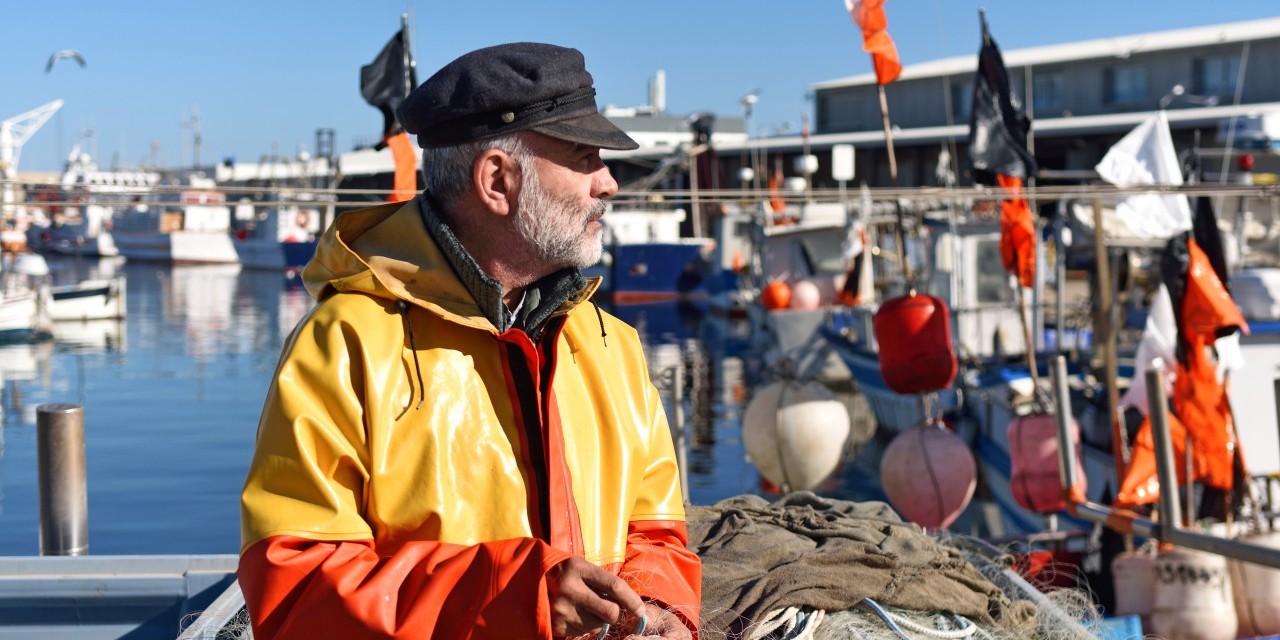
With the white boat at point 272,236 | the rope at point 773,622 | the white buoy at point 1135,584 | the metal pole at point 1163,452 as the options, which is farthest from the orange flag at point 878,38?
the white boat at point 272,236

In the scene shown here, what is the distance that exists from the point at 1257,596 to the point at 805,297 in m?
16.6

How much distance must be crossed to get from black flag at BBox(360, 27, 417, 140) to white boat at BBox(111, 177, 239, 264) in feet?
163

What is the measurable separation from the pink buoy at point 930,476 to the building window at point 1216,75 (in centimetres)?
2986

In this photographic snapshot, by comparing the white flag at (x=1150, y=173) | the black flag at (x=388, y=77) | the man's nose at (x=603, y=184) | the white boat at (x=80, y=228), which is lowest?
the man's nose at (x=603, y=184)

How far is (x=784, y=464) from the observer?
31.7ft

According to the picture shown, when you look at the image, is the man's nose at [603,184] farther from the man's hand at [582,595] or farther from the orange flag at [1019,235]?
the orange flag at [1019,235]

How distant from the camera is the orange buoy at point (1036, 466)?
29.8 ft

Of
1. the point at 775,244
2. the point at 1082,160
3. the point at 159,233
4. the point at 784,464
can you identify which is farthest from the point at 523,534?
the point at 159,233

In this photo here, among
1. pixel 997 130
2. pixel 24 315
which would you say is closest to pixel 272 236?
pixel 24 315

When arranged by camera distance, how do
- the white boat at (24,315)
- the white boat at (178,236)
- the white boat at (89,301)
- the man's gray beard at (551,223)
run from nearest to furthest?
the man's gray beard at (551,223) → the white boat at (24,315) → the white boat at (89,301) → the white boat at (178,236)

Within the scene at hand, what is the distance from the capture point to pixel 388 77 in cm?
956

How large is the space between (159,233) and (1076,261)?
5292 centimetres

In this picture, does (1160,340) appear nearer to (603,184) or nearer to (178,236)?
(603,184)

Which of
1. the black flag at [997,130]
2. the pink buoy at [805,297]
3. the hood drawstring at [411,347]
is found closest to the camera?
the hood drawstring at [411,347]
